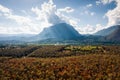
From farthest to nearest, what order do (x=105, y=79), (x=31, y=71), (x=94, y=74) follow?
1. (x=31, y=71)
2. (x=94, y=74)
3. (x=105, y=79)

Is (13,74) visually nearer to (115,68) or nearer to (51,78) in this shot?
(51,78)

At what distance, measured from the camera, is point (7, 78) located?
4519 centimetres

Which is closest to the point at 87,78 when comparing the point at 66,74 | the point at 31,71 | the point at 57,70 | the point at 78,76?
the point at 78,76

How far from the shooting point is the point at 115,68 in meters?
52.3

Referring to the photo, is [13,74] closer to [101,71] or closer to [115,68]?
[101,71]

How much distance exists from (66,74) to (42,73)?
5.77 m

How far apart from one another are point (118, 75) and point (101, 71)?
6.08 m

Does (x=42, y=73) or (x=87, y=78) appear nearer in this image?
(x=87, y=78)

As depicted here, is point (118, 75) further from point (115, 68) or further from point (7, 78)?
point (7, 78)

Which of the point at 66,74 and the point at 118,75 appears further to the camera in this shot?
the point at 66,74

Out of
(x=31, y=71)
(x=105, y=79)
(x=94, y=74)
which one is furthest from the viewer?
(x=31, y=71)

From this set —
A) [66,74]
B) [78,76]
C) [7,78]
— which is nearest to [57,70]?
[66,74]

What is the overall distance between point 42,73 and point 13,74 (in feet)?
22.3

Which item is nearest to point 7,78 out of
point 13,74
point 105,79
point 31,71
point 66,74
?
point 13,74
